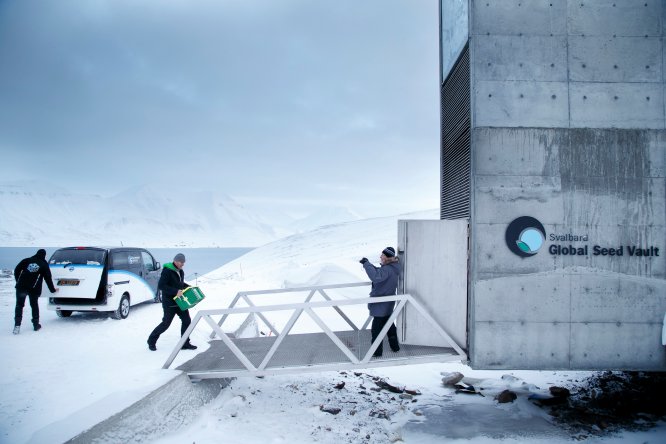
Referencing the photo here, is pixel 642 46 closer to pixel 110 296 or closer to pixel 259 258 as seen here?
pixel 110 296

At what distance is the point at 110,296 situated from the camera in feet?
33.0

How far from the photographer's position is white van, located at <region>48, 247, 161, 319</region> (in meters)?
9.73

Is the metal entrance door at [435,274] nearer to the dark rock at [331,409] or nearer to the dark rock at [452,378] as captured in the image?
the dark rock at [331,409]

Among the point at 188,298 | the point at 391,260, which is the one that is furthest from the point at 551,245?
the point at 188,298

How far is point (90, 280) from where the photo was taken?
32.1 ft

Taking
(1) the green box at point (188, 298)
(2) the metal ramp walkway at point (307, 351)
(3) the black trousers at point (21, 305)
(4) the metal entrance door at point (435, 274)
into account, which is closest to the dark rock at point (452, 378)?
(2) the metal ramp walkway at point (307, 351)

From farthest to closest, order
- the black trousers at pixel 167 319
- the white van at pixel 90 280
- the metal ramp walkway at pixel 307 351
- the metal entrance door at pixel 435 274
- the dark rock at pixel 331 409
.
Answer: the white van at pixel 90 280
the black trousers at pixel 167 319
the dark rock at pixel 331 409
the metal entrance door at pixel 435 274
the metal ramp walkway at pixel 307 351

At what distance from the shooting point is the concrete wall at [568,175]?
5547 millimetres

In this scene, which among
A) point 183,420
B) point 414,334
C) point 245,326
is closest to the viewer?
point 183,420

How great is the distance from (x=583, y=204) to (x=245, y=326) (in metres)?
7.14

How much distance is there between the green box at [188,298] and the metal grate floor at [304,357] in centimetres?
87

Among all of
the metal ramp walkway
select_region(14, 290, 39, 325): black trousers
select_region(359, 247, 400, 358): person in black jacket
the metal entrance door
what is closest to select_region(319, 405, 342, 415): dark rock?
the metal ramp walkway

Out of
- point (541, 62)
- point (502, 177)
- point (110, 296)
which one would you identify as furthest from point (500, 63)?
point (110, 296)

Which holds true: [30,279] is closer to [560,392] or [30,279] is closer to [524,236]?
[524,236]
